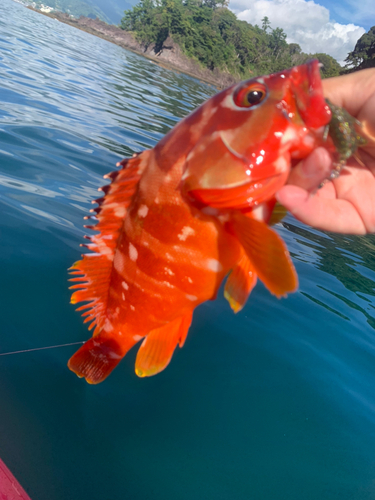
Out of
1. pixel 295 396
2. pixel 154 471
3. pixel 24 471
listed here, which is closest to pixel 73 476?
pixel 24 471

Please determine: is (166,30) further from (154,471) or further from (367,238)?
(154,471)

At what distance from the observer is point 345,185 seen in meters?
2.07

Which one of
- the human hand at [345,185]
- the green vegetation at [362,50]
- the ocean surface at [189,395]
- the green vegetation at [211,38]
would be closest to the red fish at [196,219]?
the human hand at [345,185]

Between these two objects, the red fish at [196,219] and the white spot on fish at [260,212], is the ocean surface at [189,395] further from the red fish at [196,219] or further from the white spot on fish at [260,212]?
the white spot on fish at [260,212]

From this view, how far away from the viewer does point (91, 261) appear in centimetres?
210

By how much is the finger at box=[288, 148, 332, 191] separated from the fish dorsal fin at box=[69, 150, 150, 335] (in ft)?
2.51

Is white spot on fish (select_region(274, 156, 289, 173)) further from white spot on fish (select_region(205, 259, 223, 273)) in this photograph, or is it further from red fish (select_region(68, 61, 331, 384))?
white spot on fish (select_region(205, 259, 223, 273))

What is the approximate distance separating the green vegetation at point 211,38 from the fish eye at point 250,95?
57978mm

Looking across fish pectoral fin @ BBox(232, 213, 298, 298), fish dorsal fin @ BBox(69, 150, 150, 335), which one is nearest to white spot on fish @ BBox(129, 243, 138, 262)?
fish dorsal fin @ BBox(69, 150, 150, 335)

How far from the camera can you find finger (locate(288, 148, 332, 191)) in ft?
5.09

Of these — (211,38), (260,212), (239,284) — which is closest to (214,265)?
(239,284)

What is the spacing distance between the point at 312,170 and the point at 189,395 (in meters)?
1.91

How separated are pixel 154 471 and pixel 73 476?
484mm

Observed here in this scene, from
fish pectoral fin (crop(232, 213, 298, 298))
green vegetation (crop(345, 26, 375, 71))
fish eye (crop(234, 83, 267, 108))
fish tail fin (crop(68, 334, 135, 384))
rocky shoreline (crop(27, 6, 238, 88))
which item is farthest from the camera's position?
rocky shoreline (crop(27, 6, 238, 88))
